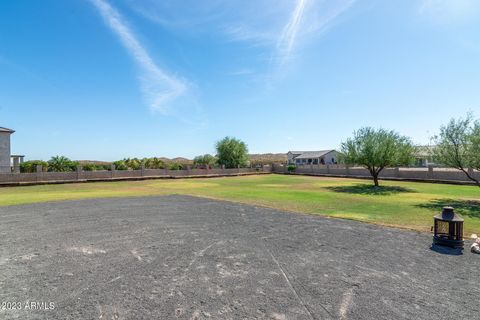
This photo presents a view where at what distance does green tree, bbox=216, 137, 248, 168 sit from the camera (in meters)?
53.3

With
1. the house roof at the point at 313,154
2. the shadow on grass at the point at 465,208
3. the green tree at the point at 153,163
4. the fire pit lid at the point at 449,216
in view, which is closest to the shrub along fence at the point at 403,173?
the shadow on grass at the point at 465,208

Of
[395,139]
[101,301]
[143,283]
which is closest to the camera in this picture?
[101,301]

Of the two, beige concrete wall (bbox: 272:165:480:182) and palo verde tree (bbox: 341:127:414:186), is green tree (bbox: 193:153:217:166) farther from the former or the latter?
palo verde tree (bbox: 341:127:414:186)

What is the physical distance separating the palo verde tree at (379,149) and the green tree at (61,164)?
3081 cm

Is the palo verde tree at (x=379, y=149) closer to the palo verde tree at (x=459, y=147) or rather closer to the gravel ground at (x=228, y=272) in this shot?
the palo verde tree at (x=459, y=147)

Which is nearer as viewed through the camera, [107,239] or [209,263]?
[209,263]

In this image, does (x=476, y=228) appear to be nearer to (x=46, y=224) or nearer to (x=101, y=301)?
(x=101, y=301)

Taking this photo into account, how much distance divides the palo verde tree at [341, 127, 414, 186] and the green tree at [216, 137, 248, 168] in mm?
29787

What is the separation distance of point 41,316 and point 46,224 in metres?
6.57

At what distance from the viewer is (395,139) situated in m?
24.3

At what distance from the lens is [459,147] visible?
1540cm

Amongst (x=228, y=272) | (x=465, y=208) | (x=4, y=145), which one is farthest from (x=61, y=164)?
(x=465, y=208)

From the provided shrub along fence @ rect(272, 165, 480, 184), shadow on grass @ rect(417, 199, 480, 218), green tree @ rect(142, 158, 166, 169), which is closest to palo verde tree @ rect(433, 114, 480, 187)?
shadow on grass @ rect(417, 199, 480, 218)

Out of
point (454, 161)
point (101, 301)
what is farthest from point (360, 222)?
point (454, 161)
